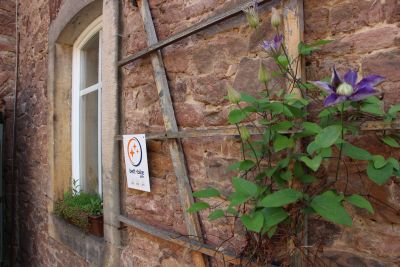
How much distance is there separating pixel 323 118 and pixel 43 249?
3567mm

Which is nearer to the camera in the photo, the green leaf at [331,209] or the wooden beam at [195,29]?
the green leaf at [331,209]

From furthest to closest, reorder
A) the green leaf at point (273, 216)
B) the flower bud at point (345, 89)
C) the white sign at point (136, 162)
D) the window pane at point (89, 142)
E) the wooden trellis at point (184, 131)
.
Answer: the window pane at point (89, 142)
the white sign at point (136, 162)
the wooden trellis at point (184, 131)
the green leaf at point (273, 216)
the flower bud at point (345, 89)

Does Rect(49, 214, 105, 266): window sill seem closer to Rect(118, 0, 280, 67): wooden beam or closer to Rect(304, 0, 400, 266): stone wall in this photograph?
Rect(118, 0, 280, 67): wooden beam

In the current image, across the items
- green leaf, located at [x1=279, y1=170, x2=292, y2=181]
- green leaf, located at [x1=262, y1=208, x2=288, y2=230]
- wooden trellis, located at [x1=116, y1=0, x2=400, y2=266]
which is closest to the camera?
green leaf, located at [x1=262, y1=208, x2=288, y2=230]

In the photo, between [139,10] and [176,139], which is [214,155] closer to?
[176,139]

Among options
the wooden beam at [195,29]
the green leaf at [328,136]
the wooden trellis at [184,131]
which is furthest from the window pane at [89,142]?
the green leaf at [328,136]

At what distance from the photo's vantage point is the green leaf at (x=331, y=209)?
3.42 ft

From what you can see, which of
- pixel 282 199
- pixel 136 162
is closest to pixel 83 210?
pixel 136 162

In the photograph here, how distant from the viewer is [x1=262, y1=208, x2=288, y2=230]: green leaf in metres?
1.18

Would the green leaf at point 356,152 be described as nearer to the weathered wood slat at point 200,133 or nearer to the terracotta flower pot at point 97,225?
the weathered wood slat at point 200,133

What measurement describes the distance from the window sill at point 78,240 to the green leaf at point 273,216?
1707 mm

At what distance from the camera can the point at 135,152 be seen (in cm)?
219

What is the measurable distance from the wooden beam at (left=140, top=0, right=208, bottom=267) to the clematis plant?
36cm

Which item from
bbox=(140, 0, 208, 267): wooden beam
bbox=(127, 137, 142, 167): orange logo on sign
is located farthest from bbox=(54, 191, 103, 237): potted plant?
bbox=(140, 0, 208, 267): wooden beam
